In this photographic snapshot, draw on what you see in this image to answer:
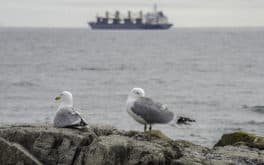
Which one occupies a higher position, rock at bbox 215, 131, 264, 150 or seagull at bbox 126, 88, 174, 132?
seagull at bbox 126, 88, 174, 132

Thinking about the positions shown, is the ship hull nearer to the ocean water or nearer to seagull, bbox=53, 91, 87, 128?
the ocean water

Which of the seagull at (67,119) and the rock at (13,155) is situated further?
the seagull at (67,119)

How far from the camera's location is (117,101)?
25.0 metres

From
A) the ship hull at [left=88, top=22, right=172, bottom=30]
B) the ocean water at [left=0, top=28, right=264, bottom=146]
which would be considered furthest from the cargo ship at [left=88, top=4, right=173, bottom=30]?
the ocean water at [left=0, top=28, right=264, bottom=146]

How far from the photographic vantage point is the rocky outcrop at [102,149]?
27.1 feet

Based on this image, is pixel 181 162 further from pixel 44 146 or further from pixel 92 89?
pixel 92 89

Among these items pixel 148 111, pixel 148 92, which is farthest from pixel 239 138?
pixel 148 92

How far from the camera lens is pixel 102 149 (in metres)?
8.35

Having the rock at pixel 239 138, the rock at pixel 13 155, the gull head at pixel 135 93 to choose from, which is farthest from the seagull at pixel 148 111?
the rock at pixel 13 155

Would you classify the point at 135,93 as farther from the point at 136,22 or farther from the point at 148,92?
the point at 136,22

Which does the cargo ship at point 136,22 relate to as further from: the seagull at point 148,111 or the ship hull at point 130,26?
the seagull at point 148,111

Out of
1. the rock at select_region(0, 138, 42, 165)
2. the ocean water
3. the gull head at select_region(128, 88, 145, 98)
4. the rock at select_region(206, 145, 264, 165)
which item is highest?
the gull head at select_region(128, 88, 145, 98)

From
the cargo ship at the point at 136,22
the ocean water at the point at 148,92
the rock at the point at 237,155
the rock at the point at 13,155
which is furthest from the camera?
the cargo ship at the point at 136,22

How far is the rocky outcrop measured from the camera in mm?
8250
